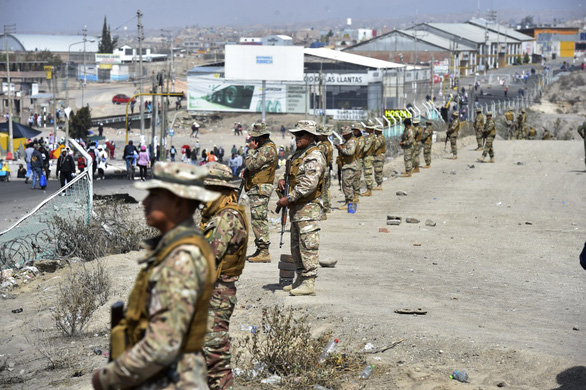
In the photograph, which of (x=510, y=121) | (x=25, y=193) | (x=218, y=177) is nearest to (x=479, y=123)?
(x=510, y=121)

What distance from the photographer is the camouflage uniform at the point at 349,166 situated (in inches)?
619

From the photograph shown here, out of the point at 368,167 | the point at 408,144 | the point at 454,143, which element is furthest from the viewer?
the point at 454,143

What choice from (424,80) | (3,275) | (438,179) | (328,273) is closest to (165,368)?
(328,273)

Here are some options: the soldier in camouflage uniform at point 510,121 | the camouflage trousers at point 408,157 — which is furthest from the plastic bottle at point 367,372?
the soldier in camouflage uniform at point 510,121

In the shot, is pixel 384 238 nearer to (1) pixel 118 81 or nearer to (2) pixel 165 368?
(2) pixel 165 368

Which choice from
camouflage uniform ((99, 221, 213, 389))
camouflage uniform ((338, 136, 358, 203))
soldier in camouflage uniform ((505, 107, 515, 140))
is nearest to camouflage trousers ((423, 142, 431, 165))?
camouflage uniform ((338, 136, 358, 203))

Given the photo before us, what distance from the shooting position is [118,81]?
112 metres

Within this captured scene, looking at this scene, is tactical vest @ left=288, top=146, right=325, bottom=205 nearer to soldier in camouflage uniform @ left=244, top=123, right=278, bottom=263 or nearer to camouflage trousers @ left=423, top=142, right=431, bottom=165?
soldier in camouflage uniform @ left=244, top=123, right=278, bottom=263

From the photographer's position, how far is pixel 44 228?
12.4m

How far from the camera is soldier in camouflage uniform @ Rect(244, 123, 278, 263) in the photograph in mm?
10516

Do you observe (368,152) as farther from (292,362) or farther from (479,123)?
(292,362)

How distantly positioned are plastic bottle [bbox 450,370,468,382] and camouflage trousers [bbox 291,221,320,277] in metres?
2.39

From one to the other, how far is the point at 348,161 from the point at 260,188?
18.5 ft

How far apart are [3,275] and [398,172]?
14977mm
